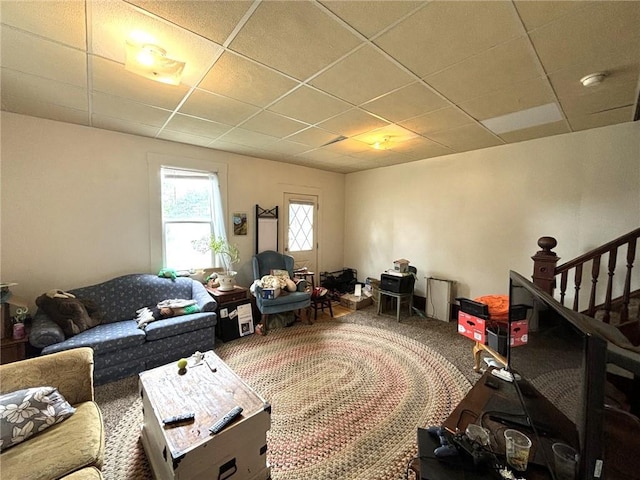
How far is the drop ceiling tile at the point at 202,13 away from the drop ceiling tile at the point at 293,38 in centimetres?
7

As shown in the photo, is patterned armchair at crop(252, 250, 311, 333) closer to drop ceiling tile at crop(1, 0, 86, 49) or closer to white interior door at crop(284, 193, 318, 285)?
white interior door at crop(284, 193, 318, 285)

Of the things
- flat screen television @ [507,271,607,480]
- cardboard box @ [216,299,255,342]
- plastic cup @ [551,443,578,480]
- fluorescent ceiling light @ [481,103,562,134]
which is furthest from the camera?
cardboard box @ [216,299,255,342]

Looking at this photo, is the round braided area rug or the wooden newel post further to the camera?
the wooden newel post

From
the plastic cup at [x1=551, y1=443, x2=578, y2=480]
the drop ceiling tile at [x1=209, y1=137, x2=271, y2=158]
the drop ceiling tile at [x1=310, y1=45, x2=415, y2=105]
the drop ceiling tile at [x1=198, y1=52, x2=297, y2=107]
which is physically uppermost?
the drop ceiling tile at [x1=209, y1=137, x2=271, y2=158]

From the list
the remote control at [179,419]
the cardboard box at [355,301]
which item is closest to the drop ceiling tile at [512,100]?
the remote control at [179,419]

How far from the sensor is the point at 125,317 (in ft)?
9.34

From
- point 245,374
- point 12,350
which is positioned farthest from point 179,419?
point 12,350

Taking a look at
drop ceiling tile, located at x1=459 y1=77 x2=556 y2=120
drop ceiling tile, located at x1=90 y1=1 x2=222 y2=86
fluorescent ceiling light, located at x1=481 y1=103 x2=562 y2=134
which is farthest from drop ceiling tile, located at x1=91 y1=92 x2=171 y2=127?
fluorescent ceiling light, located at x1=481 y1=103 x2=562 y2=134

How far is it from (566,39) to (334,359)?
10.0 ft

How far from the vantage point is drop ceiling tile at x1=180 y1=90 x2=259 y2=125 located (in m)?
2.20

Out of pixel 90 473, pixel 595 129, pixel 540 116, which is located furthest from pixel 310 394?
pixel 595 129

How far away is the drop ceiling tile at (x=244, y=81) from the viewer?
1.73 m

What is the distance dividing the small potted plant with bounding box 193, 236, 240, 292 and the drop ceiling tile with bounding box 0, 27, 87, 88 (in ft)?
7.03

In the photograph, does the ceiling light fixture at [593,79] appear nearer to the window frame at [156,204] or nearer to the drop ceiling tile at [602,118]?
the drop ceiling tile at [602,118]
